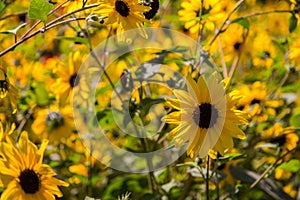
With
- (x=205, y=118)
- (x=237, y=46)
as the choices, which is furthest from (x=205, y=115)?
(x=237, y=46)

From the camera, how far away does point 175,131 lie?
4.42ft

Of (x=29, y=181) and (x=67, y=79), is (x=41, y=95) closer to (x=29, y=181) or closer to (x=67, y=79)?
(x=67, y=79)

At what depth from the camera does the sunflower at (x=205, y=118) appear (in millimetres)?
1354

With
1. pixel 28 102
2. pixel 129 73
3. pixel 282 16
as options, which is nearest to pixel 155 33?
pixel 129 73

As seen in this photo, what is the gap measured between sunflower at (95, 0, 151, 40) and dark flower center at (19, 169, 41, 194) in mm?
358

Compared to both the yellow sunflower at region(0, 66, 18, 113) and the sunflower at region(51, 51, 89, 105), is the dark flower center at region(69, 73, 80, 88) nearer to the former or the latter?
the sunflower at region(51, 51, 89, 105)

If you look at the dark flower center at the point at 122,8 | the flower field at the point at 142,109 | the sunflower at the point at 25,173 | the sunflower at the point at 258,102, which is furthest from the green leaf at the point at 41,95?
the dark flower center at the point at 122,8

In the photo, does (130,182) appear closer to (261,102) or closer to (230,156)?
(261,102)

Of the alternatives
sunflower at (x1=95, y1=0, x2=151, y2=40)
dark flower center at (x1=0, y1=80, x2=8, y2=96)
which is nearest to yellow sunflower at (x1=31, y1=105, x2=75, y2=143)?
dark flower center at (x1=0, y1=80, x2=8, y2=96)

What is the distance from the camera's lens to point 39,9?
1.29m

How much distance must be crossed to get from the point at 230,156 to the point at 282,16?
2.00 meters

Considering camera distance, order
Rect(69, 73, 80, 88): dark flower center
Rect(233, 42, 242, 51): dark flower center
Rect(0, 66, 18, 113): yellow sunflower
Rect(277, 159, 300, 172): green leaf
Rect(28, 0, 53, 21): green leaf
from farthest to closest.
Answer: Rect(233, 42, 242, 51): dark flower center → Rect(69, 73, 80, 88): dark flower center → Rect(277, 159, 300, 172): green leaf → Rect(0, 66, 18, 113): yellow sunflower → Rect(28, 0, 53, 21): green leaf

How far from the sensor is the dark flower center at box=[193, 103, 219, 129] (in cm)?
138

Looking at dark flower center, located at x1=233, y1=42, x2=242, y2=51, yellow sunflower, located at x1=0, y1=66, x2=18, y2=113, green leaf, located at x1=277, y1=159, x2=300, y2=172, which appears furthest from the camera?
dark flower center, located at x1=233, y1=42, x2=242, y2=51
